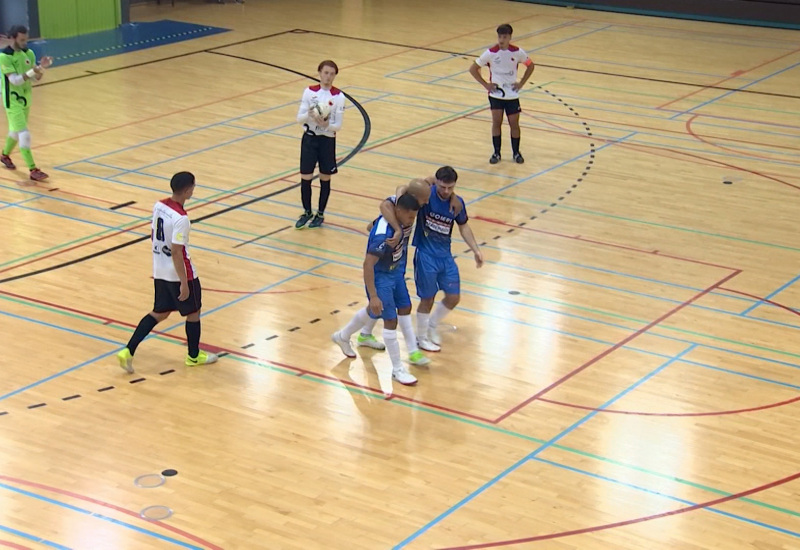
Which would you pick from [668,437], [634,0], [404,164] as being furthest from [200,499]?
[634,0]

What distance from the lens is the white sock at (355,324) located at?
31.0 ft

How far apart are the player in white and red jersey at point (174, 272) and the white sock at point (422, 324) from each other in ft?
6.17

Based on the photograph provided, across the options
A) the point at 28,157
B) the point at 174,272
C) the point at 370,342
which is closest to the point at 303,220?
the point at 370,342

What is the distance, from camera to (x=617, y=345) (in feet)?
33.3

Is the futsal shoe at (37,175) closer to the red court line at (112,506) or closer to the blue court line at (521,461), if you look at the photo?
the red court line at (112,506)

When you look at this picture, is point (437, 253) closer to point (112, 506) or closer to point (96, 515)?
point (112, 506)

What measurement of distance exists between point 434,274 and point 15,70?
6.69 meters

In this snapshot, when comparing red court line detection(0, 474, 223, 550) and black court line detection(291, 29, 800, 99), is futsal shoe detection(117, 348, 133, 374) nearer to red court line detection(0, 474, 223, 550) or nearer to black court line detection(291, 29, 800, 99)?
red court line detection(0, 474, 223, 550)

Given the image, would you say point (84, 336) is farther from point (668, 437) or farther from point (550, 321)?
point (668, 437)

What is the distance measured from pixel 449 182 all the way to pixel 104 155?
7306 millimetres

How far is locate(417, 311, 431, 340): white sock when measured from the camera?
9992 millimetres

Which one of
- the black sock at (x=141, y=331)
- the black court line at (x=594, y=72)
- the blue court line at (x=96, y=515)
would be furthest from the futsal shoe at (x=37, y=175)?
the black court line at (x=594, y=72)

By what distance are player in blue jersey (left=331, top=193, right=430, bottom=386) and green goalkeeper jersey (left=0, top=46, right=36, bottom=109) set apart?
21.1ft

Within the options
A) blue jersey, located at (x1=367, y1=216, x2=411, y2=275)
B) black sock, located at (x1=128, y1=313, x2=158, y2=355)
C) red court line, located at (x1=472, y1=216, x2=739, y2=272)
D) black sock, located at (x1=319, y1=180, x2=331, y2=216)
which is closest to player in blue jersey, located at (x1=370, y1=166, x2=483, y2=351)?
blue jersey, located at (x1=367, y1=216, x2=411, y2=275)
